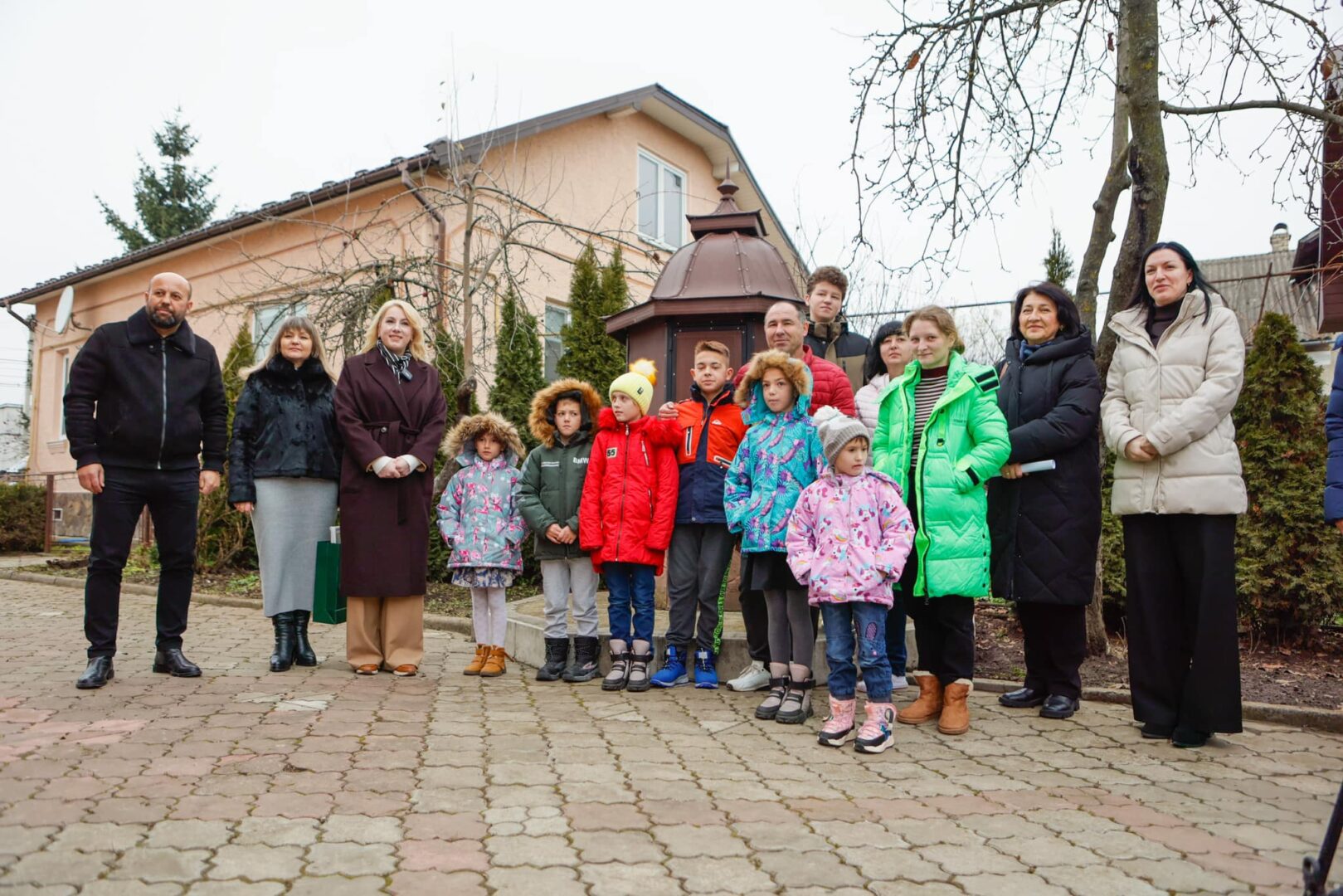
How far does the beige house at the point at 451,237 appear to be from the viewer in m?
9.98

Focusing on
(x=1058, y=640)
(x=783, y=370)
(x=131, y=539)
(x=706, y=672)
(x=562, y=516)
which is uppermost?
(x=783, y=370)

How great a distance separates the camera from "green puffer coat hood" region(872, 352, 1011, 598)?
4.38 metres

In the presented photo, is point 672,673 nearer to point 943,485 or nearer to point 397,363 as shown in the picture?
point 943,485

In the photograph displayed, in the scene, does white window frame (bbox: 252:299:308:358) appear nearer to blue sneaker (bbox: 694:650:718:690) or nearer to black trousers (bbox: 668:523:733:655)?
black trousers (bbox: 668:523:733:655)

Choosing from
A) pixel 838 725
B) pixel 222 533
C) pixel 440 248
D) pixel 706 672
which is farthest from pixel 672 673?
pixel 222 533

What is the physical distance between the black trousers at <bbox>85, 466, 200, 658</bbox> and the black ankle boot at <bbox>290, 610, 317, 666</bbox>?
61 centimetres

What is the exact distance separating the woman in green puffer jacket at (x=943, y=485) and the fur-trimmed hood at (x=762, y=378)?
0.38 metres

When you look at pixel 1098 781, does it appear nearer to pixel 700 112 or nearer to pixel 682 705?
pixel 682 705

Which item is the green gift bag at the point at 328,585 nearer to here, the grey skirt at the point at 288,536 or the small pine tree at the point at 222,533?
the grey skirt at the point at 288,536

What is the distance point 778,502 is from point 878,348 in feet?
4.46

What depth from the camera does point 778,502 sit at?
468 centimetres

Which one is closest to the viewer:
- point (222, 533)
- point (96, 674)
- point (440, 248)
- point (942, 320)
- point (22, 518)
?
point (942, 320)

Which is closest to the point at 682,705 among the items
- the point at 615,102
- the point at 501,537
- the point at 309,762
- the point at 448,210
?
the point at 501,537

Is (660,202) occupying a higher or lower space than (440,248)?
higher
